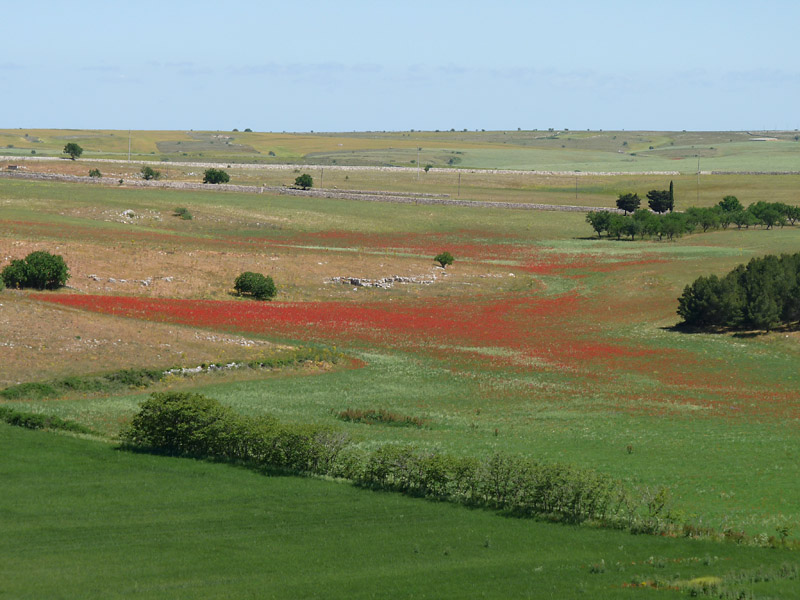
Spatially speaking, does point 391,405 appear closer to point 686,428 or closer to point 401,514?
point 686,428

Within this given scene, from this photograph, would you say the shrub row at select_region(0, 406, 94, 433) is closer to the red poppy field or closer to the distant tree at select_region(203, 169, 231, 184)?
the red poppy field

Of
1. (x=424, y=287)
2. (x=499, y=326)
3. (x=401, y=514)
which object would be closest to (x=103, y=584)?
(x=401, y=514)

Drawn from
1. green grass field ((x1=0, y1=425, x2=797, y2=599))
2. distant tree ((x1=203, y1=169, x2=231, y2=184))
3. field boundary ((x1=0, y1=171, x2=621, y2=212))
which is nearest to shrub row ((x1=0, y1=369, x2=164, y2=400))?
green grass field ((x1=0, y1=425, x2=797, y2=599))

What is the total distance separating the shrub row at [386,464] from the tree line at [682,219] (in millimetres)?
95406

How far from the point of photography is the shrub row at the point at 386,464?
3078 cm

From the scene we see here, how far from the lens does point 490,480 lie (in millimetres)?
32094

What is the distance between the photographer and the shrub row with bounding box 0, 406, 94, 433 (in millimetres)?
39688

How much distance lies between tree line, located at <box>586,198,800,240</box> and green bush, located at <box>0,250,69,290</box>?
249 feet

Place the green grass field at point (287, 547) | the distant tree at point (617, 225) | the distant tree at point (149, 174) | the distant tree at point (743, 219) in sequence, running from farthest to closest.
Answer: the distant tree at point (149, 174) → the distant tree at point (743, 219) → the distant tree at point (617, 225) → the green grass field at point (287, 547)

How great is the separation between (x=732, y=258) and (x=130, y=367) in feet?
238

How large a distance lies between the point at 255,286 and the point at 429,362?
2571 centimetres

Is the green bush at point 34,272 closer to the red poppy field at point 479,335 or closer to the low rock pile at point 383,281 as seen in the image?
the red poppy field at point 479,335

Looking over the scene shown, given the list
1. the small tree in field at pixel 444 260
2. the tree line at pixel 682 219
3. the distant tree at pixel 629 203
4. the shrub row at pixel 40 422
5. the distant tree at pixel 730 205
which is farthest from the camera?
the distant tree at pixel 730 205

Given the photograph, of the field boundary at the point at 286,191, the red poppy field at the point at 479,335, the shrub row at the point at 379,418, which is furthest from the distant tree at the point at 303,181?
the shrub row at the point at 379,418
